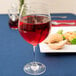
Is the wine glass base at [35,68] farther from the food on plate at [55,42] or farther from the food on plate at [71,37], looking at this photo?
the food on plate at [71,37]

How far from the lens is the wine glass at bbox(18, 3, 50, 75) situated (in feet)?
2.09

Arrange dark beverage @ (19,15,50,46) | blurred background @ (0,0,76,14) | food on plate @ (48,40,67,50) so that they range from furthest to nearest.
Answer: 1. blurred background @ (0,0,76,14)
2. food on plate @ (48,40,67,50)
3. dark beverage @ (19,15,50,46)

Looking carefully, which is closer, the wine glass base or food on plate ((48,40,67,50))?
the wine glass base

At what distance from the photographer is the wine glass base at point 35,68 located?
656 millimetres

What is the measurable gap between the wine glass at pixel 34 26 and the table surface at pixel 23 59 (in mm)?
28

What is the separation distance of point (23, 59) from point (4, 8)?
5.06ft

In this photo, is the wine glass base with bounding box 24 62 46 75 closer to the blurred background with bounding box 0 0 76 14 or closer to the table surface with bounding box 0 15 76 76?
the table surface with bounding box 0 15 76 76

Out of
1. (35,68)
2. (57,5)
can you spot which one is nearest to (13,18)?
(35,68)

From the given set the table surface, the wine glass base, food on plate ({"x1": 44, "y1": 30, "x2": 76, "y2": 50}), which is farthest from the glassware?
the wine glass base

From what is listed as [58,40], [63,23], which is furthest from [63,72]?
[63,23]

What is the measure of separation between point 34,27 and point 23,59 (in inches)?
6.4

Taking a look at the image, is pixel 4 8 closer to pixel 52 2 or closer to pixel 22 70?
pixel 52 2

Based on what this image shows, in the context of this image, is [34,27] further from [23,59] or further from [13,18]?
[13,18]

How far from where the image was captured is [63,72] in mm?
663
